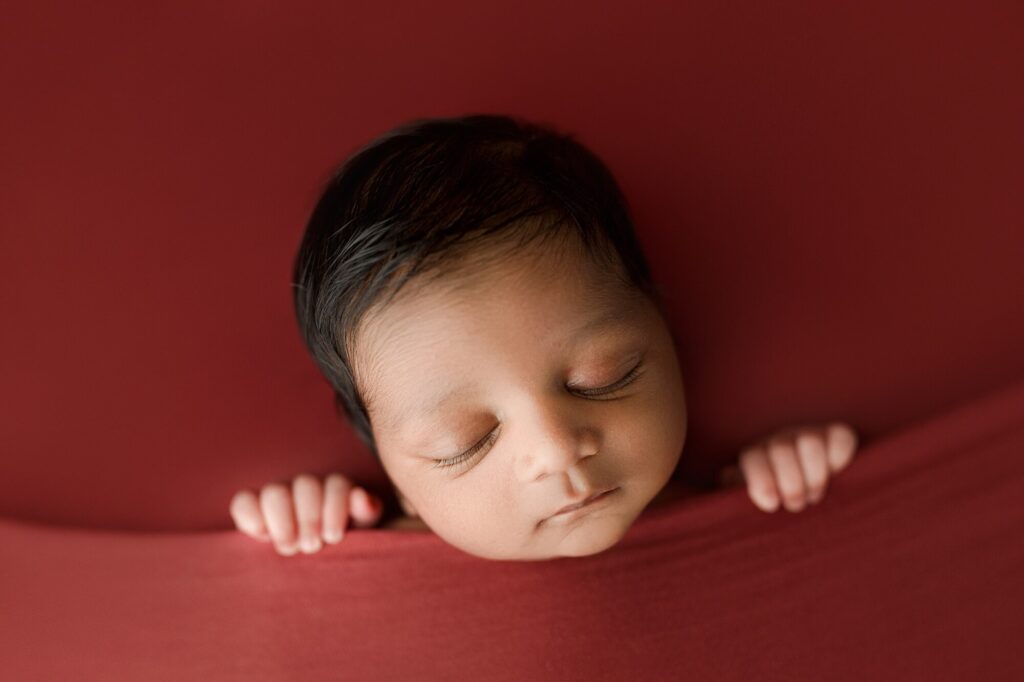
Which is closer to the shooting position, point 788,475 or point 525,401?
point 525,401

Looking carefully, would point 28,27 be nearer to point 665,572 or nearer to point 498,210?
point 498,210

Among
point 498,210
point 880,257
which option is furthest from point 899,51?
point 498,210

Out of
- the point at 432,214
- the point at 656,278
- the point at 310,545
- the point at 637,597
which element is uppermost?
the point at 432,214

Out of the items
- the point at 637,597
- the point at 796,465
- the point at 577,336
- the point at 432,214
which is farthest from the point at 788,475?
the point at 432,214

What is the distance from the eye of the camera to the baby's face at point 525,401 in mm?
630

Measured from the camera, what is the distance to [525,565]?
0.78 m

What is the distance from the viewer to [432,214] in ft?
2.10

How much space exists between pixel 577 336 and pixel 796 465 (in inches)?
11.2

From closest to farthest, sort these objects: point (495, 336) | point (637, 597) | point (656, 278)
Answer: point (495, 336)
point (637, 597)
point (656, 278)

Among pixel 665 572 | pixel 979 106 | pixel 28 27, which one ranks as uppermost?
pixel 28 27

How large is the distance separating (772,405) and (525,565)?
0.94 feet

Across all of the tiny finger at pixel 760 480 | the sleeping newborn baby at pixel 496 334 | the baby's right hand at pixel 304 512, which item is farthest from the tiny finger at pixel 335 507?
the tiny finger at pixel 760 480

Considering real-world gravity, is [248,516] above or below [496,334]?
below

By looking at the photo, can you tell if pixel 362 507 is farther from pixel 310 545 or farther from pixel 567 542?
pixel 567 542
